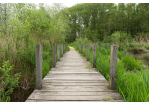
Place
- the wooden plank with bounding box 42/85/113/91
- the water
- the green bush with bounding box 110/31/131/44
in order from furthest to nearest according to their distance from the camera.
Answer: the green bush with bounding box 110/31/131/44, the water, the wooden plank with bounding box 42/85/113/91

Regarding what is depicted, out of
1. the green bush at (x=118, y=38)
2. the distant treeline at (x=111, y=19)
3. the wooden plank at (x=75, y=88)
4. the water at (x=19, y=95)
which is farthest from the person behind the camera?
the distant treeline at (x=111, y=19)

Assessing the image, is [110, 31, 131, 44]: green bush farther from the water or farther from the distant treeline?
the water

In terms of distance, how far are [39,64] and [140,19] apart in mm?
26931

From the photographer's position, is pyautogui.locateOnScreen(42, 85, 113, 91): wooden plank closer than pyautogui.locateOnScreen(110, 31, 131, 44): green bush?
Yes

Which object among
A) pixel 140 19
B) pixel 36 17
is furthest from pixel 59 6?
pixel 36 17

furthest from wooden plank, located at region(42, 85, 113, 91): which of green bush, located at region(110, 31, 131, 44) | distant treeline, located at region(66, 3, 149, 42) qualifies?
distant treeline, located at region(66, 3, 149, 42)

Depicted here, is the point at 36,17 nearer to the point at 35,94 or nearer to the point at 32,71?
the point at 32,71

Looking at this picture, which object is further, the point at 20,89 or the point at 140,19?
the point at 140,19

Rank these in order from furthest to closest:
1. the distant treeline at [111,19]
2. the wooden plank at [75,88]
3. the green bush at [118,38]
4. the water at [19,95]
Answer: the distant treeline at [111,19], the green bush at [118,38], the water at [19,95], the wooden plank at [75,88]

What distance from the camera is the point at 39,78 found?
230cm

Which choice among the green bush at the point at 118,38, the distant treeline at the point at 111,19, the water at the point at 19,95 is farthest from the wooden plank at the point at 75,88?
the distant treeline at the point at 111,19

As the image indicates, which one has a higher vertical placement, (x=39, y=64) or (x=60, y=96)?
(x=39, y=64)

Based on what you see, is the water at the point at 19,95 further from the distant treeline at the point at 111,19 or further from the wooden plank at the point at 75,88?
the distant treeline at the point at 111,19

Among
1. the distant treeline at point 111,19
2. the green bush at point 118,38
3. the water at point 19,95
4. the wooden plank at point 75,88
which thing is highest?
the distant treeline at point 111,19
